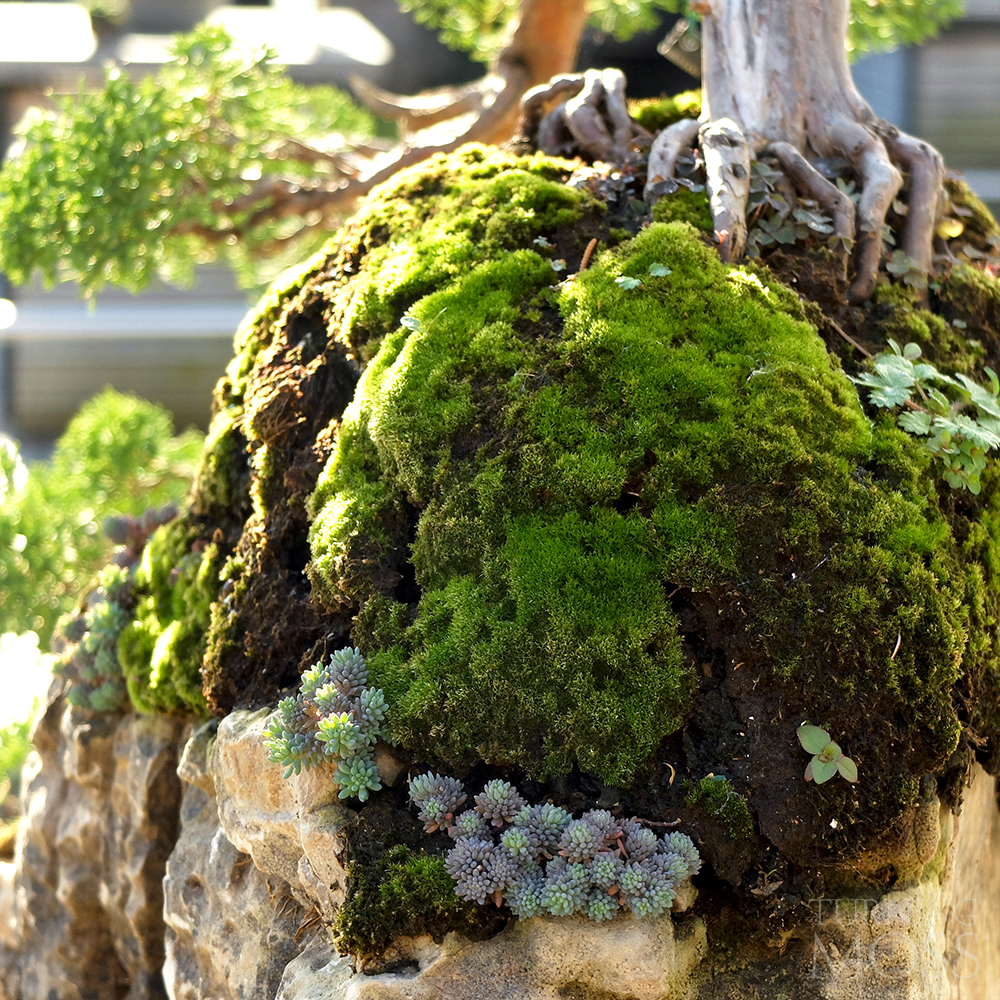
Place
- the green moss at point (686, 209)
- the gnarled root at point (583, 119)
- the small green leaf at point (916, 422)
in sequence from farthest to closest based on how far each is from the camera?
the gnarled root at point (583, 119) < the green moss at point (686, 209) < the small green leaf at point (916, 422)

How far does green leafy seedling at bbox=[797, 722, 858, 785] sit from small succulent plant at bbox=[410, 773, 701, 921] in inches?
10.2

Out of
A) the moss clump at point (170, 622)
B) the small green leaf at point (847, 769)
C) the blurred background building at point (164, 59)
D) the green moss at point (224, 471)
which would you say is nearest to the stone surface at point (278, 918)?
the moss clump at point (170, 622)

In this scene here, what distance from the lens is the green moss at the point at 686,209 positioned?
2.29 meters

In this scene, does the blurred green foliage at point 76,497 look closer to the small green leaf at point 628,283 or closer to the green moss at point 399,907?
the green moss at point 399,907

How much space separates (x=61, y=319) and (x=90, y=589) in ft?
18.6

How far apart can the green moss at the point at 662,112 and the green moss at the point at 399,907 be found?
2.21 meters

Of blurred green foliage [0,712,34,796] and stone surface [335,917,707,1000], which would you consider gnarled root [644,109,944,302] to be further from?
blurred green foliage [0,712,34,796]

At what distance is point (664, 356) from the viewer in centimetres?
198

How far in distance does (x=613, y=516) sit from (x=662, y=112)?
1609 millimetres

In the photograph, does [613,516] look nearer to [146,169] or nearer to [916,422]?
[916,422]

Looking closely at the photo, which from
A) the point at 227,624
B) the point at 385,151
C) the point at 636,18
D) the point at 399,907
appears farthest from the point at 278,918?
the point at 636,18

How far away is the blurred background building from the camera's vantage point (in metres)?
7.99

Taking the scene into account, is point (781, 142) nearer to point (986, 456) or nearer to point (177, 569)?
point (986, 456)

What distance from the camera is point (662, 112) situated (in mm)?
2889
